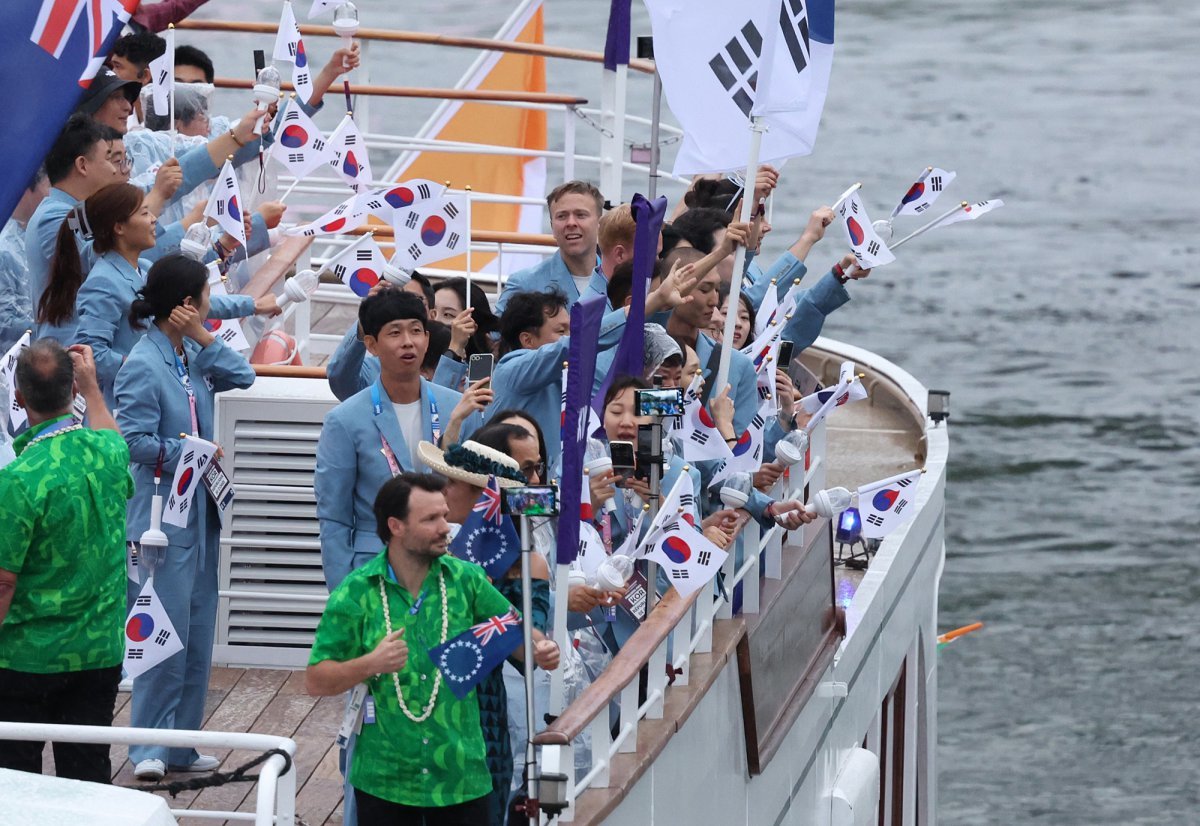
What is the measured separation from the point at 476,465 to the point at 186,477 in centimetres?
168

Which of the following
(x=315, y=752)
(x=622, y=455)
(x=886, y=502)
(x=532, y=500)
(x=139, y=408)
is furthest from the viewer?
(x=315, y=752)

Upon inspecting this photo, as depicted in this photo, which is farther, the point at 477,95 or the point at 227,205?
the point at 477,95

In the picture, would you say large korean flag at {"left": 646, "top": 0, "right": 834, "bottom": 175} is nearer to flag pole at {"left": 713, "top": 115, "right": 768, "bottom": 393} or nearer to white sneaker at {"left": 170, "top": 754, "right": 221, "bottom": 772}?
flag pole at {"left": 713, "top": 115, "right": 768, "bottom": 393}

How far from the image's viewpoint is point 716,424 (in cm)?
707

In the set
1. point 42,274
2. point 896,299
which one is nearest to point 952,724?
point 896,299

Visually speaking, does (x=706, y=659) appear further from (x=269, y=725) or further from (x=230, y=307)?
(x=230, y=307)

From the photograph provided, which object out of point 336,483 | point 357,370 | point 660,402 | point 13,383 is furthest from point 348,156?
point 660,402

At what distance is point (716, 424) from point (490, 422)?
101 cm

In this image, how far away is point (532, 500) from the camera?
17.8 feet

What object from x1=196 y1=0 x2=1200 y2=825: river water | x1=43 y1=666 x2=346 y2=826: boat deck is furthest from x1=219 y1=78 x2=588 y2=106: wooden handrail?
x1=196 y1=0 x2=1200 y2=825: river water

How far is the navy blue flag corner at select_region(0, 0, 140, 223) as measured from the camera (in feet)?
16.4

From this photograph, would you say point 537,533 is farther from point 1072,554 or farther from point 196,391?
point 1072,554

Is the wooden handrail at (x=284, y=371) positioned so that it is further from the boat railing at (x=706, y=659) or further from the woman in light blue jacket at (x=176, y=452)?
the boat railing at (x=706, y=659)

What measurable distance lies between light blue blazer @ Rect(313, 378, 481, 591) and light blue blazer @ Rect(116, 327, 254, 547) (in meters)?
0.58
